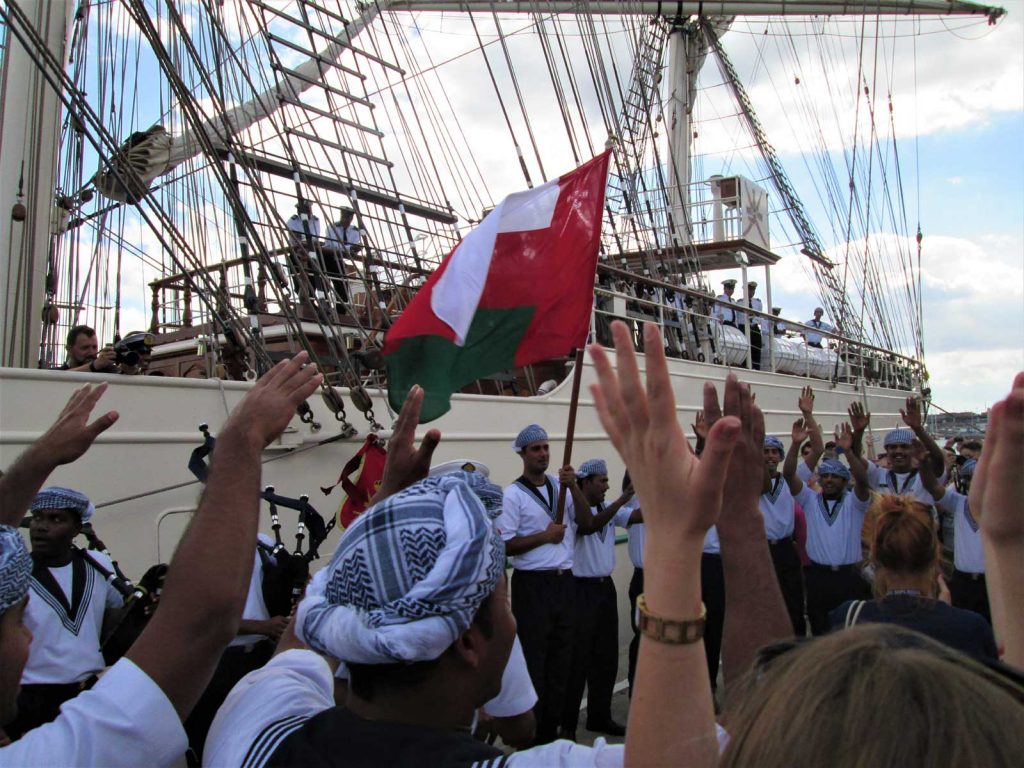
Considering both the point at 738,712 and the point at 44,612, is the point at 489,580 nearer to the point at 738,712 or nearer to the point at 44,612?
the point at 738,712

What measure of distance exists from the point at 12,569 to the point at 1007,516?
5.30 ft

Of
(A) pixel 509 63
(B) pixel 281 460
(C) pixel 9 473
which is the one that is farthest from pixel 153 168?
(C) pixel 9 473

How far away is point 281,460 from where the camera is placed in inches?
203

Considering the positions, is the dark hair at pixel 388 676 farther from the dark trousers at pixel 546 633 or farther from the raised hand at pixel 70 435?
the dark trousers at pixel 546 633

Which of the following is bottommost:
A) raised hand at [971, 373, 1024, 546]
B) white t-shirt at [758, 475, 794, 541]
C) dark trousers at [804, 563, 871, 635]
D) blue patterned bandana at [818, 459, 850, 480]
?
dark trousers at [804, 563, 871, 635]

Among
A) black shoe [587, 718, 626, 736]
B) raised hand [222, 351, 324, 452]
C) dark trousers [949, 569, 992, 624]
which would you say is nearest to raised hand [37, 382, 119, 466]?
raised hand [222, 351, 324, 452]

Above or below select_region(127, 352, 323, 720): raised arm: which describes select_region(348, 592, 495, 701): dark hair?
below

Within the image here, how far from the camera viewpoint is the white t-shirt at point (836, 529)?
5.07m

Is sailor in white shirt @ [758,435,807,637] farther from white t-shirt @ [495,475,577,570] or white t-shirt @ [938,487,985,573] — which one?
white t-shirt @ [495,475,577,570]

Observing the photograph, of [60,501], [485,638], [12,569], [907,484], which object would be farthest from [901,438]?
[12,569]

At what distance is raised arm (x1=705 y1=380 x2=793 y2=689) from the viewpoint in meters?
1.33

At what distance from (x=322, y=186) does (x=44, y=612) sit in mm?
7215

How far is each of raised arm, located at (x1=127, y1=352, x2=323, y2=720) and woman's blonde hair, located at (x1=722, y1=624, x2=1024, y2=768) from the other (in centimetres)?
75

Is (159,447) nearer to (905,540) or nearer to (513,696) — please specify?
(513,696)
